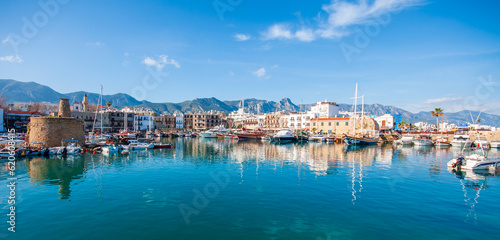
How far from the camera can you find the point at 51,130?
38000 mm

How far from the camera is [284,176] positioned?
23141mm

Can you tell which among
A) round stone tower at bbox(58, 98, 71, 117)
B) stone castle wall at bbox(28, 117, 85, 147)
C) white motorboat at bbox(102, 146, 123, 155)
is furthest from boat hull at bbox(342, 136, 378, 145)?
round stone tower at bbox(58, 98, 71, 117)

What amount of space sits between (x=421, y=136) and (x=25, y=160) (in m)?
94.4

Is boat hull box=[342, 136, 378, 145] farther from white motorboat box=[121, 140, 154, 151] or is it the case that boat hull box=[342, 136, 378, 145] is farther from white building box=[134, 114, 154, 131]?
white building box=[134, 114, 154, 131]

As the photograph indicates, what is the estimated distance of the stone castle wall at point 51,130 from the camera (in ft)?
123

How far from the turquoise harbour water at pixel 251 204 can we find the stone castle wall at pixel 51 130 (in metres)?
14.1

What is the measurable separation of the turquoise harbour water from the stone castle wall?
14087 mm

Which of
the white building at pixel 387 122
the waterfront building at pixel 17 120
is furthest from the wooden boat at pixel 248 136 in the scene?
the waterfront building at pixel 17 120

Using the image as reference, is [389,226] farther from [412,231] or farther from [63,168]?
[63,168]

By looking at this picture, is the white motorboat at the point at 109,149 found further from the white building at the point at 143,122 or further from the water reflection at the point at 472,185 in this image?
the white building at the point at 143,122

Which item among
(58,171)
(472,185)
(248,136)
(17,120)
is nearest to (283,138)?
(248,136)

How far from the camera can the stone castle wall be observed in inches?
1471

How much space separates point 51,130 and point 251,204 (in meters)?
39.1

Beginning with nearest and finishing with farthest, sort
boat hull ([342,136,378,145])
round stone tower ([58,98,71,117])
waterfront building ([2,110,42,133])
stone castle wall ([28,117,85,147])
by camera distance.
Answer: stone castle wall ([28,117,85,147])
round stone tower ([58,98,71,117])
boat hull ([342,136,378,145])
waterfront building ([2,110,42,133])
